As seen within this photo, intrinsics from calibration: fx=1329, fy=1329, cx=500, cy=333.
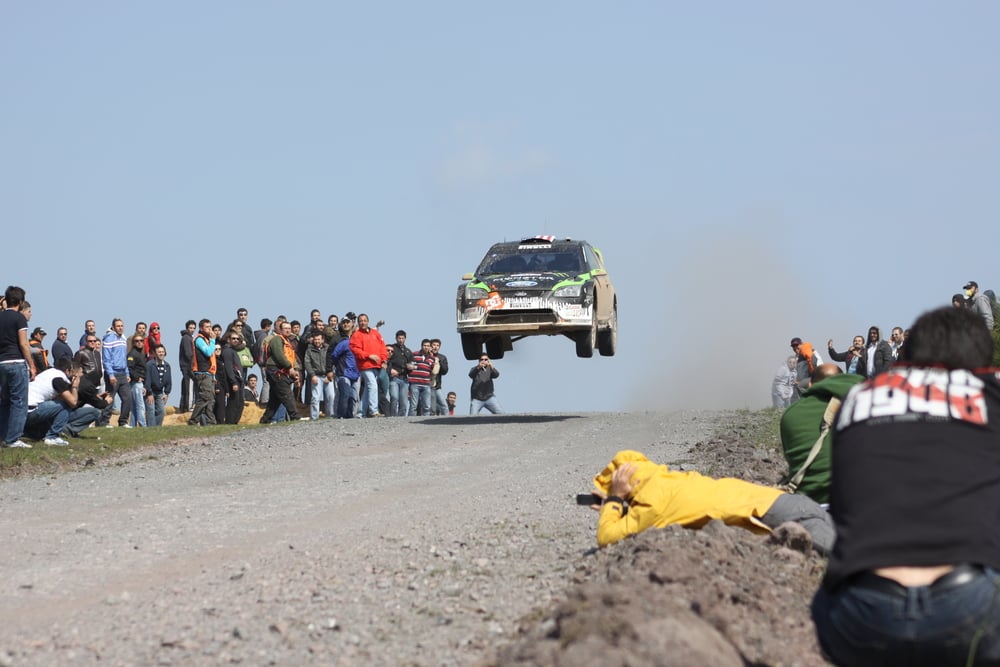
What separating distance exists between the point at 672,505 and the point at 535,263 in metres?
15.3

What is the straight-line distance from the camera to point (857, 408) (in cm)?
492

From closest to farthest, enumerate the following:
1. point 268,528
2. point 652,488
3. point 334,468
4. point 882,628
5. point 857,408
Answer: point 882,628 → point 857,408 → point 652,488 → point 268,528 → point 334,468

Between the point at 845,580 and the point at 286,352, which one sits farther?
the point at 286,352

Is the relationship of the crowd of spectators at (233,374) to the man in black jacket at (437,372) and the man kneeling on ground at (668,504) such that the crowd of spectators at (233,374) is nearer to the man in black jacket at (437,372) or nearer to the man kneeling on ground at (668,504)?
the man in black jacket at (437,372)

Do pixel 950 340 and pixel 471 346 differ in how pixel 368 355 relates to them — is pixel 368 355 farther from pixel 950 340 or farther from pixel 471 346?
pixel 950 340

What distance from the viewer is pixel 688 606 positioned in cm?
634

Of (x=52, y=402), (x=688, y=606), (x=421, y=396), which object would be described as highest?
(x=52, y=402)

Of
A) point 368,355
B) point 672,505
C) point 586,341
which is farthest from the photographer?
point 368,355

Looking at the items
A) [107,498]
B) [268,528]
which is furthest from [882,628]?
[107,498]

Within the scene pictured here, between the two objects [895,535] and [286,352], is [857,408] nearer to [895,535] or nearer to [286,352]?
[895,535]

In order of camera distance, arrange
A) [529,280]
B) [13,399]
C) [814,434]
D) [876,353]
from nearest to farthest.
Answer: [814,434] < [13,399] < [529,280] < [876,353]

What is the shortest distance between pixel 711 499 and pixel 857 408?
11.9 feet

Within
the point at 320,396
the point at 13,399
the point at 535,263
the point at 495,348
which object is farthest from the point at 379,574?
the point at 320,396

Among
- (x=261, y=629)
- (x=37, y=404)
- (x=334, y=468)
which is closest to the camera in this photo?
(x=261, y=629)
